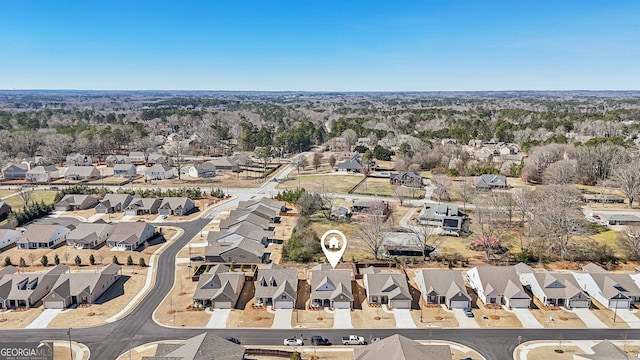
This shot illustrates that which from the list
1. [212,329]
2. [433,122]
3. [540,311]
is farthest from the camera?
[433,122]

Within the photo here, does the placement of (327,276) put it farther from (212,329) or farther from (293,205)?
(293,205)

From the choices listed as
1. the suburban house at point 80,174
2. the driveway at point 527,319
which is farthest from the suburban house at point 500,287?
the suburban house at point 80,174

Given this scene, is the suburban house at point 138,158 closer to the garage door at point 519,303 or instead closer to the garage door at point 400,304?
the garage door at point 400,304

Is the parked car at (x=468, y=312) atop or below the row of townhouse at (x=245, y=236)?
below

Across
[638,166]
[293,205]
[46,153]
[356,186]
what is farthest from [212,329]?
[46,153]

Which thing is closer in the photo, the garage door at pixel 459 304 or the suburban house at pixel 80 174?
the garage door at pixel 459 304
